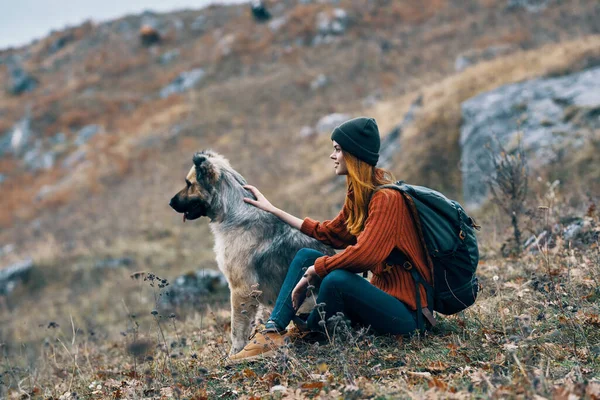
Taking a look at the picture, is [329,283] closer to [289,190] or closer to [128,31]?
[289,190]

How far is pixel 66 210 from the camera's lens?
23094 mm

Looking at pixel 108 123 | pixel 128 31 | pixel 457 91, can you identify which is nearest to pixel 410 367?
pixel 457 91

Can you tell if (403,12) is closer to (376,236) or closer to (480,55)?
(480,55)

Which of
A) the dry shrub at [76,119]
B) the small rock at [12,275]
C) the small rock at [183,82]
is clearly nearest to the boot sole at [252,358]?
the small rock at [12,275]

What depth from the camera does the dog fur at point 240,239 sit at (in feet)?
16.8

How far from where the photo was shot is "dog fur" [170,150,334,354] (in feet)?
16.8

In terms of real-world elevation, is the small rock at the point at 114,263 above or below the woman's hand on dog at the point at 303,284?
below

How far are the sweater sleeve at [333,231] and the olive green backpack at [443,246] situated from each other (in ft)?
2.05

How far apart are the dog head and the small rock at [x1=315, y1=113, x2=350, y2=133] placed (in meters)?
17.6

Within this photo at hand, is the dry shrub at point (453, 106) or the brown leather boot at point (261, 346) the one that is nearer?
the brown leather boot at point (261, 346)

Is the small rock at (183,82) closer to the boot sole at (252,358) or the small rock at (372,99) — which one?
the small rock at (372,99)

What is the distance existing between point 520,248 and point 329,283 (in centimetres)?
394

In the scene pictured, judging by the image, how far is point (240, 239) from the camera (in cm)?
529

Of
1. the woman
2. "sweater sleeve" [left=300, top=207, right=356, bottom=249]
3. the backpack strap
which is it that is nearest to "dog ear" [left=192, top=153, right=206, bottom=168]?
"sweater sleeve" [left=300, top=207, right=356, bottom=249]
